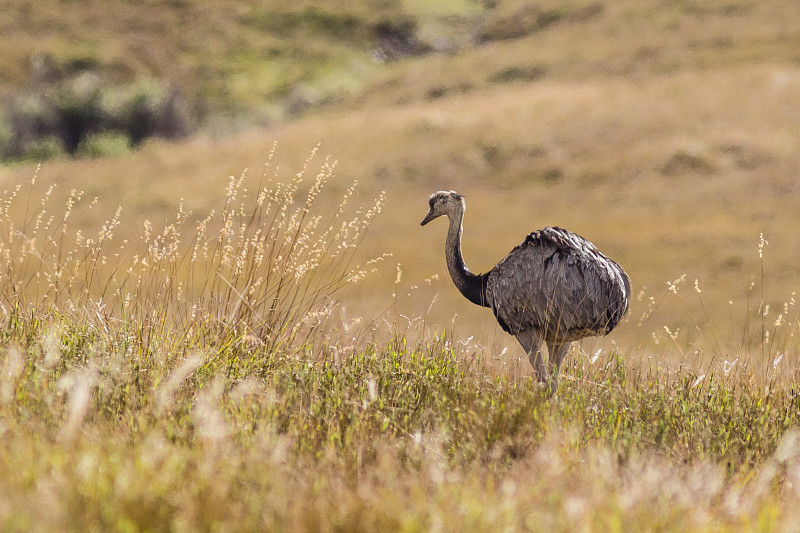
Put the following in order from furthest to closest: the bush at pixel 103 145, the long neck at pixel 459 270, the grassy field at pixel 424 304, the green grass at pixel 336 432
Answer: the bush at pixel 103 145 < the long neck at pixel 459 270 < the grassy field at pixel 424 304 < the green grass at pixel 336 432

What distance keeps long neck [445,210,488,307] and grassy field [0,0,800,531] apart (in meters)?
0.50

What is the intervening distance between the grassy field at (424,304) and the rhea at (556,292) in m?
0.31

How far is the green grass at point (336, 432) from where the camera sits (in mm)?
2982

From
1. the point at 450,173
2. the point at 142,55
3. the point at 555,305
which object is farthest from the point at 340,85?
the point at 555,305

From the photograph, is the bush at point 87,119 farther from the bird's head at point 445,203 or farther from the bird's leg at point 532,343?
the bird's leg at point 532,343

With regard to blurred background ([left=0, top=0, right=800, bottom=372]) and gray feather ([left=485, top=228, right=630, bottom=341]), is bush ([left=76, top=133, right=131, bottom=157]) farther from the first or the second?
gray feather ([left=485, top=228, right=630, bottom=341])

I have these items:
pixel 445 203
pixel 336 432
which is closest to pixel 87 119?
pixel 445 203

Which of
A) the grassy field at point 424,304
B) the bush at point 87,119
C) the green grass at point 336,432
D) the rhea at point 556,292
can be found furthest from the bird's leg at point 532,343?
the bush at point 87,119

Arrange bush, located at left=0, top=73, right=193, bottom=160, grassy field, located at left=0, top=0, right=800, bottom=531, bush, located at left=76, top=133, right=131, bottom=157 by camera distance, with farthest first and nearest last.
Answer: bush, located at left=0, top=73, right=193, bottom=160 → bush, located at left=76, top=133, right=131, bottom=157 → grassy field, located at left=0, top=0, right=800, bottom=531

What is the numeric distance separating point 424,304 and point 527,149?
2543cm

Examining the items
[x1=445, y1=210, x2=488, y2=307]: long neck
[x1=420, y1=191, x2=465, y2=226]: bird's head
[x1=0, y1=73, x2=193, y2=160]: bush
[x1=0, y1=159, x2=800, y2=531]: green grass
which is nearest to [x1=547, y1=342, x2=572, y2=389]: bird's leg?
[x1=0, y1=159, x2=800, y2=531]: green grass

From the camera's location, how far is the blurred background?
20.1 meters

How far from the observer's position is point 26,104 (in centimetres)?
5409

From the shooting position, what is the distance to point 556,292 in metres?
6.25
